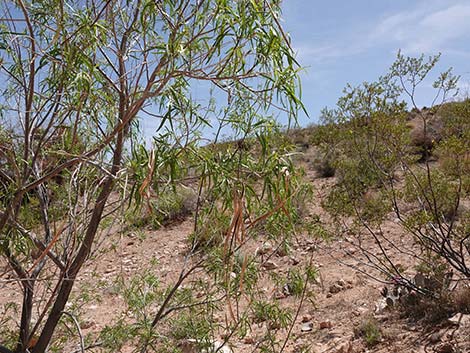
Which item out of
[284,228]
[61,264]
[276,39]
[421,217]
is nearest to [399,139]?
[421,217]

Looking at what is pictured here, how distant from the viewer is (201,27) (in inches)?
87.0

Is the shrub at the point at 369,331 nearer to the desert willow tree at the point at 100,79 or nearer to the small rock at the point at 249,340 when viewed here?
the small rock at the point at 249,340

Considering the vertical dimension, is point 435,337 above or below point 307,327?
above

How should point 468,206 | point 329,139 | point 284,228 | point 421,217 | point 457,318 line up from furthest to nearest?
point 468,206
point 329,139
point 421,217
point 457,318
point 284,228

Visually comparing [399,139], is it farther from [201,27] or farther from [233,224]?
[233,224]

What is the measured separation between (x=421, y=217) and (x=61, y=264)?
10.7ft

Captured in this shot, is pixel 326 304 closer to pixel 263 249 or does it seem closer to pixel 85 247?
pixel 263 249

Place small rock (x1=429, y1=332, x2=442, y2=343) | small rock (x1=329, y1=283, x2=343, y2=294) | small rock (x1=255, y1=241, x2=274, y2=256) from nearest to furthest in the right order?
small rock (x1=255, y1=241, x2=274, y2=256)
small rock (x1=429, y1=332, x2=442, y2=343)
small rock (x1=329, y1=283, x2=343, y2=294)

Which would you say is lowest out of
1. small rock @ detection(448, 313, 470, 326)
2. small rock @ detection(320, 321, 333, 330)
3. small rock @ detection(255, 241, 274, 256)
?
small rock @ detection(320, 321, 333, 330)

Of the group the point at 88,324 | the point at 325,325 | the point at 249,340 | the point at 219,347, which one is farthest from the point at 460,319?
the point at 88,324

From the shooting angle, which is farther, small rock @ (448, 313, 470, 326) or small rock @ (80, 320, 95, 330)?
small rock @ (80, 320, 95, 330)

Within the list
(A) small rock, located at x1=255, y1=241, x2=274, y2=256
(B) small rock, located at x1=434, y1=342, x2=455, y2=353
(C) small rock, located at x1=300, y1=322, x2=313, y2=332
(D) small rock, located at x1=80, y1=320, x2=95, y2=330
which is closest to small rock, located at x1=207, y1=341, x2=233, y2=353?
(A) small rock, located at x1=255, y1=241, x2=274, y2=256

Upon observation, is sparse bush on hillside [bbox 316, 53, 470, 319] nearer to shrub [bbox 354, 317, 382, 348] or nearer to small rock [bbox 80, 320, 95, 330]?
shrub [bbox 354, 317, 382, 348]

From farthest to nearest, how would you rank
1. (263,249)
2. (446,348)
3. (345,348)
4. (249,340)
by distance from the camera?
(249,340)
(263,249)
(345,348)
(446,348)
